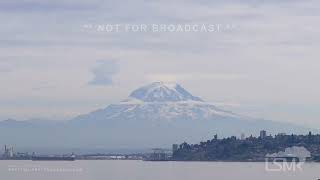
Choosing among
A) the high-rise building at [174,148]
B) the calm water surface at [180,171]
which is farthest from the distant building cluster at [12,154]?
A: the high-rise building at [174,148]

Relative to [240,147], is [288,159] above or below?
below

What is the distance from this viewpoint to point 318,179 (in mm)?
25234

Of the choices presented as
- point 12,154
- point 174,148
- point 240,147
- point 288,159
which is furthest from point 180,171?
point 12,154

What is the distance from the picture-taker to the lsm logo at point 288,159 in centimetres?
2431

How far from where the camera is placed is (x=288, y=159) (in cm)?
2448

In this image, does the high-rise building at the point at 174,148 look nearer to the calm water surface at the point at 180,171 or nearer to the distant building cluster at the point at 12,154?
the calm water surface at the point at 180,171

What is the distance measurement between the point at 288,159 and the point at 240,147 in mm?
3472

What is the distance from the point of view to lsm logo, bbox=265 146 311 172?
24.3m

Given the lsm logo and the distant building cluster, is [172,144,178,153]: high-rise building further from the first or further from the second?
the distant building cluster

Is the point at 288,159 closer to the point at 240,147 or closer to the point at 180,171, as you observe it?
the point at 240,147

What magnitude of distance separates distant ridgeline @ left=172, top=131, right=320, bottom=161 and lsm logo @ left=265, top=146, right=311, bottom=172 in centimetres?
19

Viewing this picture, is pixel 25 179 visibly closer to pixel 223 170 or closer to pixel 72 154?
pixel 72 154

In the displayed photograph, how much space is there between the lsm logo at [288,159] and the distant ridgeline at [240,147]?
7.6 inches

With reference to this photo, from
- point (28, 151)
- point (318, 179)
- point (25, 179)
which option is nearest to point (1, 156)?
point (25, 179)
